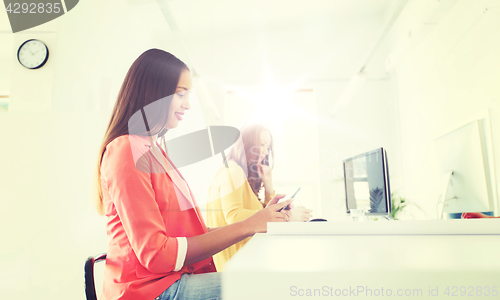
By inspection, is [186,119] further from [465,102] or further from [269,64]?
[465,102]

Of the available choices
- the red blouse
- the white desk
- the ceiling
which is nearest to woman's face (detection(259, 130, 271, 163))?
the red blouse

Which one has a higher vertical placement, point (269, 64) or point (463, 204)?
point (269, 64)

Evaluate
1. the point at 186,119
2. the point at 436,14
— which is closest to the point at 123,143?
the point at 436,14

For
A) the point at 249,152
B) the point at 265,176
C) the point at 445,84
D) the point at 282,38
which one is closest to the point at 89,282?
the point at 249,152

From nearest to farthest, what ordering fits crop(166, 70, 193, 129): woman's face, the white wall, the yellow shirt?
crop(166, 70, 193, 129): woman's face
the yellow shirt
the white wall

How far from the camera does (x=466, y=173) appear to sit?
1200 millimetres

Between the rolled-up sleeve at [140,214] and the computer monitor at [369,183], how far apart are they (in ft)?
3.60

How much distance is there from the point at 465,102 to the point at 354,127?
1.93 m

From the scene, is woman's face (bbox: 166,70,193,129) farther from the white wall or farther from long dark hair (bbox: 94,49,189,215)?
the white wall

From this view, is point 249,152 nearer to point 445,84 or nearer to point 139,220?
point 139,220

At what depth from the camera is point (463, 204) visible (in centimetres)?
121

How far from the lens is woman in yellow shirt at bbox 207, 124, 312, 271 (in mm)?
1358

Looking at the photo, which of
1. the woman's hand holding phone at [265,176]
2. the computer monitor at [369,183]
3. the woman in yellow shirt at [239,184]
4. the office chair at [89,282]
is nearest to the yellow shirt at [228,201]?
the woman in yellow shirt at [239,184]

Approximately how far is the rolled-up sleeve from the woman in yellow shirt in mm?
507
